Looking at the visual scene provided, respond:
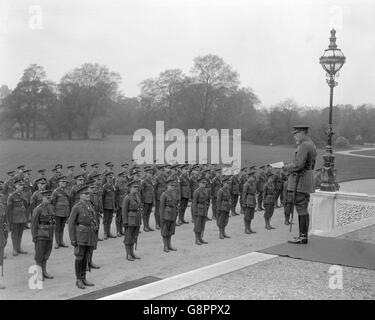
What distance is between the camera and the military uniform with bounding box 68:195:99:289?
7.49m

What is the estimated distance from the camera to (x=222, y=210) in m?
11.9

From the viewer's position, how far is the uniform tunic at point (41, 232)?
7973 mm

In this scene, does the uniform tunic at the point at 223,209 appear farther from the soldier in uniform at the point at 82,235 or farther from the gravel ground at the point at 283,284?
the gravel ground at the point at 283,284

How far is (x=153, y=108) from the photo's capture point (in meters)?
28.8

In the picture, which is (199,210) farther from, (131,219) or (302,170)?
(302,170)

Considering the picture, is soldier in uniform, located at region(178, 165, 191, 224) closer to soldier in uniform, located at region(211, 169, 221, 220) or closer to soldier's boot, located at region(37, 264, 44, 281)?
soldier in uniform, located at region(211, 169, 221, 220)

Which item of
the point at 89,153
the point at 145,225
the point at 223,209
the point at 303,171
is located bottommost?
→ the point at 145,225

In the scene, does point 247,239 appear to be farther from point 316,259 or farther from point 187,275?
point 187,275

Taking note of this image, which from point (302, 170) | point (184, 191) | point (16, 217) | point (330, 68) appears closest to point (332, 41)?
point (330, 68)

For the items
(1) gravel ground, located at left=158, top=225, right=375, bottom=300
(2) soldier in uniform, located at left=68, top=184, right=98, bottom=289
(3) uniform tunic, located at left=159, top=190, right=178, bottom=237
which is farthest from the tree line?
(1) gravel ground, located at left=158, top=225, right=375, bottom=300

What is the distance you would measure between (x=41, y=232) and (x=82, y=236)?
915 mm

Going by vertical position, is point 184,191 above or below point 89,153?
below

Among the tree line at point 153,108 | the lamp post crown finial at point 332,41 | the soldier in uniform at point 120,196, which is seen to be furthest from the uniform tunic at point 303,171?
the tree line at point 153,108
